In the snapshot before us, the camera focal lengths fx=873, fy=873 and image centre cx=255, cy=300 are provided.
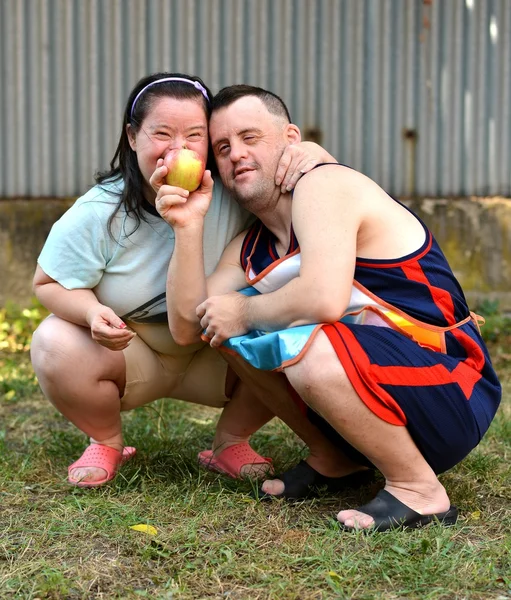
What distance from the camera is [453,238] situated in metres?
5.78

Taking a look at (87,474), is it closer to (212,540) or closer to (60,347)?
(60,347)

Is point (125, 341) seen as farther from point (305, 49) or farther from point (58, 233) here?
point (305, 49)

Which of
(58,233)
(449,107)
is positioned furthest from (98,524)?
(449,107)

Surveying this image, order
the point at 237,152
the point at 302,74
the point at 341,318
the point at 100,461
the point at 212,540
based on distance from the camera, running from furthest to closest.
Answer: the point at 302,74 → the point at 100,461 → the point at 237,152 → the point at 341,318 → the point at 212,540

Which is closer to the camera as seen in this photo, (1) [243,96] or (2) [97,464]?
(1) [243,96]

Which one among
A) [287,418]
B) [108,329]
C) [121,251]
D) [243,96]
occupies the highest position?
[243,96]

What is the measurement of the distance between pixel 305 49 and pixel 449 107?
3.35 ft

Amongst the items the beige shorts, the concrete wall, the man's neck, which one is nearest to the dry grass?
the beige shorts

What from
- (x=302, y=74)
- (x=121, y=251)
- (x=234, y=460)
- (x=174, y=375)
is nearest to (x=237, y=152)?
(x=121, y=251)

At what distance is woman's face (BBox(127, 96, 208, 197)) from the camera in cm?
289

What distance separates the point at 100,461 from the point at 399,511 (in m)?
1.10

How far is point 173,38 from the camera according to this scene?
5.73 meters

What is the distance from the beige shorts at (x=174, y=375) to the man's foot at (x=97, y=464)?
0.17m

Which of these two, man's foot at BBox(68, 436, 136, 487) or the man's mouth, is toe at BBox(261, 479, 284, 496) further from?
the man's mouth
